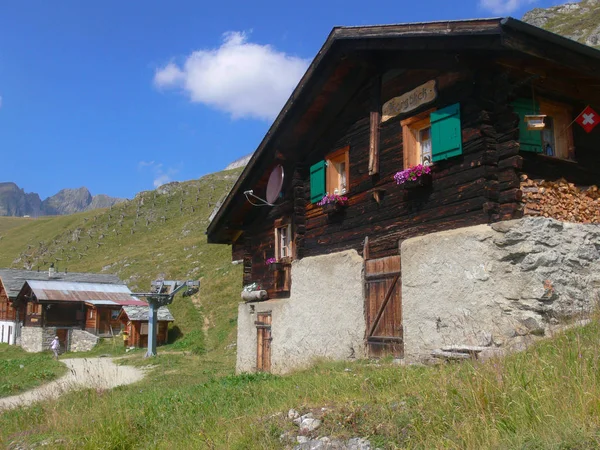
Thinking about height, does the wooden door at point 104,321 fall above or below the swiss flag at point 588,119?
below

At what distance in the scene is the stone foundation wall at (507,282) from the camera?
8.53m

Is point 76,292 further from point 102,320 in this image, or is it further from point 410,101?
point 410,101

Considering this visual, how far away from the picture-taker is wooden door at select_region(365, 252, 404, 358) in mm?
11086

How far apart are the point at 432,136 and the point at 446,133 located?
361 millimetres

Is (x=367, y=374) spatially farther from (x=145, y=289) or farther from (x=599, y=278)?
(x=145, y=289)

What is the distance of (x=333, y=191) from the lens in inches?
541

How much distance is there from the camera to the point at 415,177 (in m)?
10.6

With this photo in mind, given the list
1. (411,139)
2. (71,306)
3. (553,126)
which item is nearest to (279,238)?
(411,139)

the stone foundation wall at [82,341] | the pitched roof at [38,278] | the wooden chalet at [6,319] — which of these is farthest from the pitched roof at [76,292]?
the wooden chalet at [6,319]

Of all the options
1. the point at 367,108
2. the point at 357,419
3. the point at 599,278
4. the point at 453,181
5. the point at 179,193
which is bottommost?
the point at 357,419

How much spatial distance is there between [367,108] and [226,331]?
21941 millimetres

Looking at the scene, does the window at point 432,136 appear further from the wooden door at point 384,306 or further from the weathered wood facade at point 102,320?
the weathered wood facade at point 102,320

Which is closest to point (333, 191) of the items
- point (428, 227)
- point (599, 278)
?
point (428, 227)

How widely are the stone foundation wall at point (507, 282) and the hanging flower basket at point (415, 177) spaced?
113 centimetres
